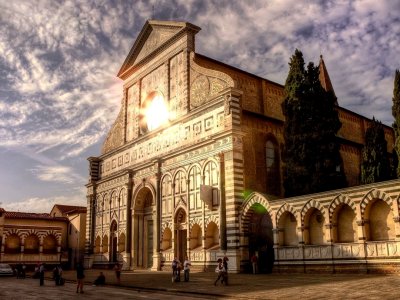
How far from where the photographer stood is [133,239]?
1389 inches

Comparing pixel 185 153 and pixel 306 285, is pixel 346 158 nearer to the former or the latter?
pixel 185 153

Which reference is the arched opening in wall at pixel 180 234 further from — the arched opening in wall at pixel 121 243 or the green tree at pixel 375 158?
the green tree at pixel 375 158

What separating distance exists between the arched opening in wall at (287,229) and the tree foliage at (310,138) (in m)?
1.70

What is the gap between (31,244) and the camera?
46281 mm

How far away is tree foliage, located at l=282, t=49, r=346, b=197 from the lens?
24750 mm

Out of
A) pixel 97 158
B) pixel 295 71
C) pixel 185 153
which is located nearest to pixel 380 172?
pixel 295 71

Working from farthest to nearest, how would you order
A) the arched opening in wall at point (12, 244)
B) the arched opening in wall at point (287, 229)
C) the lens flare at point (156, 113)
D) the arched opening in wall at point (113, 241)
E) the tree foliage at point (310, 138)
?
the arched opening in wall at point (12, 244) < the arched opening in wall at point (113, 241) < the lens flare at point (156, 113) < the tree foliage at point (310, 138) < the arched opening in wall at point (287, 229)

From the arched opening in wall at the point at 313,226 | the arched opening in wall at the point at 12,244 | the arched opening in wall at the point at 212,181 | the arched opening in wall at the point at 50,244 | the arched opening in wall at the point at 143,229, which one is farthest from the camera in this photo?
the arched opening in wall at the point at 50,244

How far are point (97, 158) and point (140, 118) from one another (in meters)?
8.18

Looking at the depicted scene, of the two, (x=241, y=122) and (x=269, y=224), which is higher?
(x=241, y=122)

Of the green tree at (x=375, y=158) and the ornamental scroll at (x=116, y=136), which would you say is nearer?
the green tree at (x=375, y=158)

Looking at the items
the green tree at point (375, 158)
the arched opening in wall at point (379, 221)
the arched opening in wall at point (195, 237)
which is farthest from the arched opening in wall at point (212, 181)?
the green tree at point (375, 158)

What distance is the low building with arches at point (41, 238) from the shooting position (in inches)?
1754

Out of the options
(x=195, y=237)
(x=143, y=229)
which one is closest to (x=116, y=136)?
(x=143, y=229)
